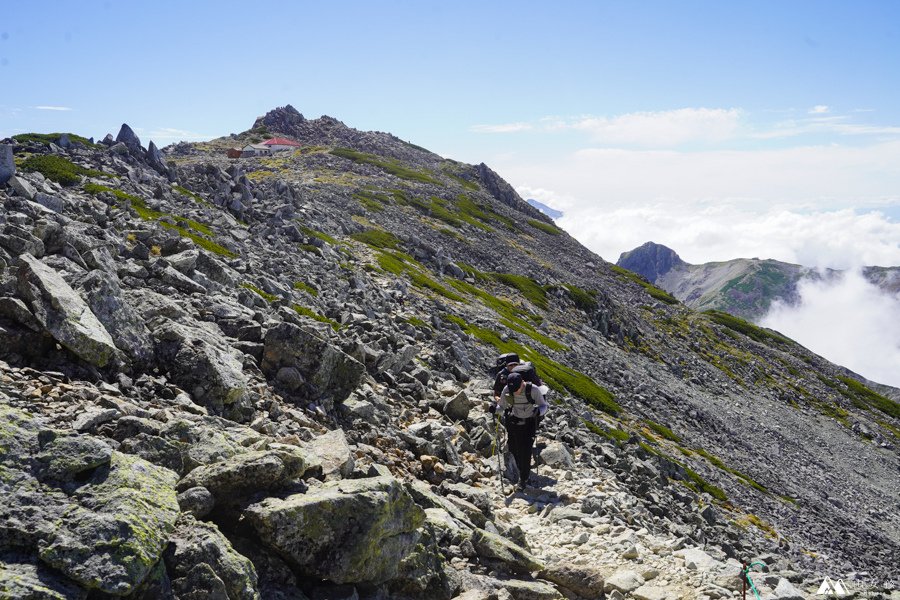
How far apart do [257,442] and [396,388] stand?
12.2m

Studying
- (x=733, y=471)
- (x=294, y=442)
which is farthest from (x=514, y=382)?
(x=733, y=471)

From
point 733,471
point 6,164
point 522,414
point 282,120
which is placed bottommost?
point 733,471

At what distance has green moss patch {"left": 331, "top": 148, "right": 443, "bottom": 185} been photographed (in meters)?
133

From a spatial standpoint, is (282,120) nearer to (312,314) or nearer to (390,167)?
(390,167)

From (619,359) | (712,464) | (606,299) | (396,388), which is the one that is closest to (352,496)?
(396,388)

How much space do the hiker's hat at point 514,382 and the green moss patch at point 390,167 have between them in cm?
11572

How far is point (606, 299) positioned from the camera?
9638cm

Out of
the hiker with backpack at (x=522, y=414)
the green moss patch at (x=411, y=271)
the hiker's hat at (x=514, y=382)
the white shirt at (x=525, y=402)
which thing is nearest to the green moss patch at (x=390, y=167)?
the green moss patch at (x=411, y=271)

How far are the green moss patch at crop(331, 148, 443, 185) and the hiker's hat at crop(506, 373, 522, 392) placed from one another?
115719 millimetres

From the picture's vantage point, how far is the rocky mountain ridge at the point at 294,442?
278 inches

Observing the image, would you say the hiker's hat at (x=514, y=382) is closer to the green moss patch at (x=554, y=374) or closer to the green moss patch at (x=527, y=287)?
the green moss patch at (x=554, y=374)

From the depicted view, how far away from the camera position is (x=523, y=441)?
1844 cm

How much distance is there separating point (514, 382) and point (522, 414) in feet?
3.41

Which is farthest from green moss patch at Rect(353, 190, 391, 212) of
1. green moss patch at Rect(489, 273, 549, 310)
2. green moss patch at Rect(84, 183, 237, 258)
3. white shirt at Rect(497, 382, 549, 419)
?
white shirt at Rect(497, 382, 549, 419)
